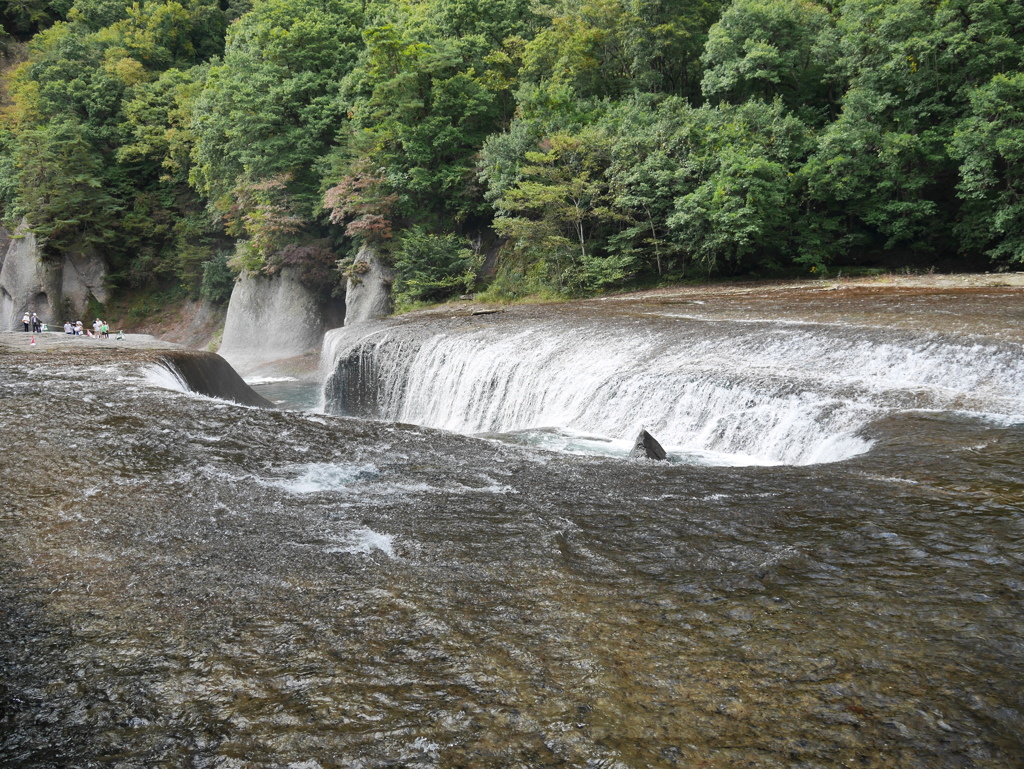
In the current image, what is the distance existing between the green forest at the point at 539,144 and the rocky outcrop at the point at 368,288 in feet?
2.89

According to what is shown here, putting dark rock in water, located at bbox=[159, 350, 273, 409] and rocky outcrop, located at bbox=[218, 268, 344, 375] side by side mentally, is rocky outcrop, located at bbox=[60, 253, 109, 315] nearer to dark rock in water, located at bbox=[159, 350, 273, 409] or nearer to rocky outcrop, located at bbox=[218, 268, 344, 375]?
rocky outcrop, located at bbox=[218, 268, 344, 375]

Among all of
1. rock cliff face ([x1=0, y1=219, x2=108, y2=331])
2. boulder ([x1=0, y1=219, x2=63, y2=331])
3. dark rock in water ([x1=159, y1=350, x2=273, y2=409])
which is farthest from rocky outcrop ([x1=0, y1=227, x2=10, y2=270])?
dark rock in water ([x1=159, y1=350, x2=273, y2=409])

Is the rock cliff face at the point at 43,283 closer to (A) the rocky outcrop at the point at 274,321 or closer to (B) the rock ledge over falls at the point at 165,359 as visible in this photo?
(A) the rocky outcrop at the point at 274,321

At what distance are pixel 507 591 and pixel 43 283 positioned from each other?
142 ft

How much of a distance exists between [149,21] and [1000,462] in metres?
52.5

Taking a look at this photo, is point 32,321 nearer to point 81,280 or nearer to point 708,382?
point 81,280

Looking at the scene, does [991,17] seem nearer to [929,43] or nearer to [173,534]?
[929,43]

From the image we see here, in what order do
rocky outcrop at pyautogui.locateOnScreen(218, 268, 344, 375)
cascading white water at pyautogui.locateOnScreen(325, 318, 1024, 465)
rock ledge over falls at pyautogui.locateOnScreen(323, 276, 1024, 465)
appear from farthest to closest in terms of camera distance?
rocky outcrop at pyautogui.locateOnScreen(218, 268, 344, 375) → rock ledge over falls at pyautogui.locateOnScreen(323, 276, 1024, 465) → cascading white water at pyautogui.locateOnScreen(325, 318, 1024, 465)

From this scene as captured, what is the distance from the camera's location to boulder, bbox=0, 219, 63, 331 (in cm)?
3719

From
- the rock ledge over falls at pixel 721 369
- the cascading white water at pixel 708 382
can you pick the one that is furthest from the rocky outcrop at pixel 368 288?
the cascading white water at pixel 708 382

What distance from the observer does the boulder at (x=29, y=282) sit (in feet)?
122

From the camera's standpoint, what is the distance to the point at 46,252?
37.1 m

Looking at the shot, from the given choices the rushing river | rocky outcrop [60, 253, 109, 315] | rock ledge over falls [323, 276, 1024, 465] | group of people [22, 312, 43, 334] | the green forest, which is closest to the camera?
the rushing river

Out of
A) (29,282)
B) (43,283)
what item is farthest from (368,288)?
(29,282)
